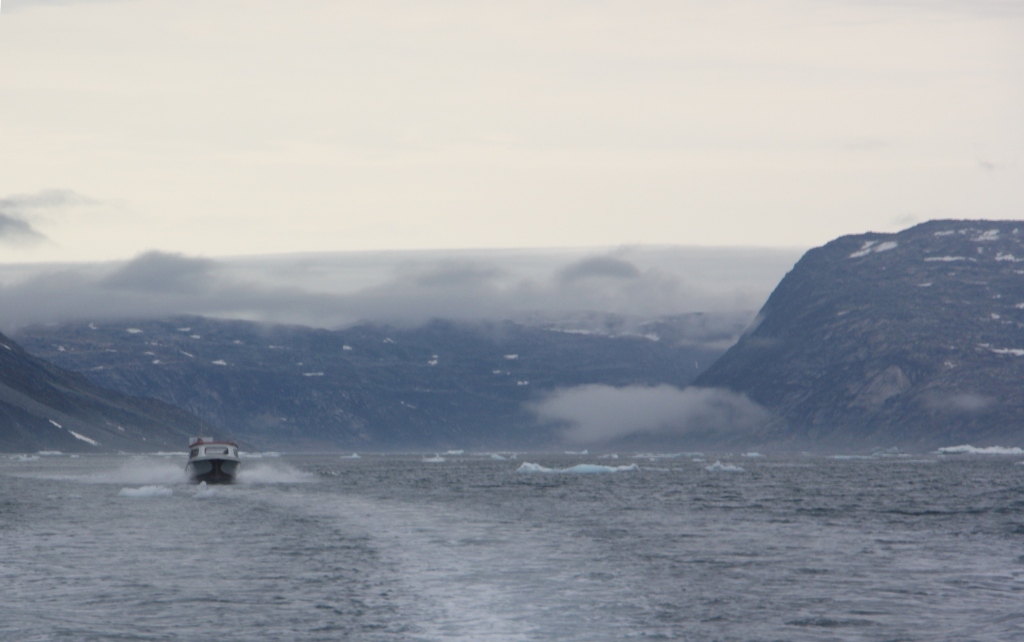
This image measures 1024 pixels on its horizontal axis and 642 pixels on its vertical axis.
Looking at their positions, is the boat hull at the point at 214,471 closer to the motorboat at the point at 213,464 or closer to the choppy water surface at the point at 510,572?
the motorboat at the point at 213,464

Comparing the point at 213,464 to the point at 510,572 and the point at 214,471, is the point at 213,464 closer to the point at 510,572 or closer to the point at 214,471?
the point at 214,471

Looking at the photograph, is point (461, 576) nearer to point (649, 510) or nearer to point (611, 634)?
point (611, 634)

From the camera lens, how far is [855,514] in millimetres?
93375

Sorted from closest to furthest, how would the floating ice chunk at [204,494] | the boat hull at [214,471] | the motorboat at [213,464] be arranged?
the floating ice chunk at [204,494]
the boat hull at [214,471]
the motorboat at [213,464]

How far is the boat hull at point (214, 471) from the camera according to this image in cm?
14588

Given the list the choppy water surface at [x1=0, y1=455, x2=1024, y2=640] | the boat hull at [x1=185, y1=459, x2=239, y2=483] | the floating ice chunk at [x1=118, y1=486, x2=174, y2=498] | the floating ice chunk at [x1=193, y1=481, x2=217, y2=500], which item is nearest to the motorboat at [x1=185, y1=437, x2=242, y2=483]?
the boat hull at [x1=185, y1=459, x2=239, y2=483]

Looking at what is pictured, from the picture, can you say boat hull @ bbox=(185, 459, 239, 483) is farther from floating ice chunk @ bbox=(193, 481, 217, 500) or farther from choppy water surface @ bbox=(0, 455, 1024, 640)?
choppy water surface @ bbox=(0, 455, 1024, 640)

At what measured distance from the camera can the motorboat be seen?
146000 millimetres

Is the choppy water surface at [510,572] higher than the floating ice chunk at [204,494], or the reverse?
the choppy water surface at [510,572]

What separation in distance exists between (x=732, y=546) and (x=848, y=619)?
2549 centimetres

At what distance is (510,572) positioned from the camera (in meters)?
53.4

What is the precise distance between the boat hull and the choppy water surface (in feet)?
135

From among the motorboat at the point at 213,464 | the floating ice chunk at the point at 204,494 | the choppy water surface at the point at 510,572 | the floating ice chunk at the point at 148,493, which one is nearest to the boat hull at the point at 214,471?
the motorboat at the point at 213,464

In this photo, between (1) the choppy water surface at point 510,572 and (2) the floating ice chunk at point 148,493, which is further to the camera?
(2) the floating ice chunk at point 148,493
